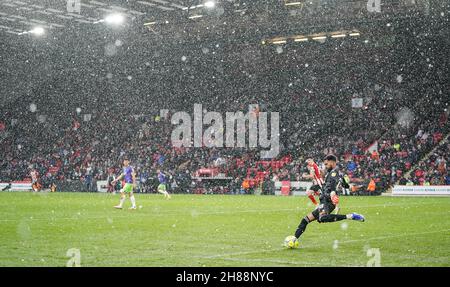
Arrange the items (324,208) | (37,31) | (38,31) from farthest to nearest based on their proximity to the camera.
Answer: (37,31)
(38,31)
(324,208)

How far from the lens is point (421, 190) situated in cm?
3828

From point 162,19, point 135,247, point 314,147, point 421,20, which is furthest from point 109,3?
point 135,247

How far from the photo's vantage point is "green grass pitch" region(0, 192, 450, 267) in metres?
11.2

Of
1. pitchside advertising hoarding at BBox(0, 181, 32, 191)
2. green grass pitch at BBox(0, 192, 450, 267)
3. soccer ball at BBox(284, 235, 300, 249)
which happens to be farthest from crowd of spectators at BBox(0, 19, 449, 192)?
soccer ball at BBox(284, 235, 300, 249)

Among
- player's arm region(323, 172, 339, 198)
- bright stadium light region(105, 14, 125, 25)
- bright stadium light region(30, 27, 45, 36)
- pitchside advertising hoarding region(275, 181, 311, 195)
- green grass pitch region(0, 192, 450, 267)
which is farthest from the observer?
bright stadium light region(30, 27, 45, 36)

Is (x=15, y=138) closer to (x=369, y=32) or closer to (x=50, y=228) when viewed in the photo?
(x=369, y=32)

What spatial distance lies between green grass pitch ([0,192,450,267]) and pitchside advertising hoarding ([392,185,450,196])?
1613 cm

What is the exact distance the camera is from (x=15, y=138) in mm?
60406

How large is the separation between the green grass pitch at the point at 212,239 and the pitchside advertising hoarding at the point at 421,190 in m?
16.1

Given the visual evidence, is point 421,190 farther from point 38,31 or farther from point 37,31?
point 37,31

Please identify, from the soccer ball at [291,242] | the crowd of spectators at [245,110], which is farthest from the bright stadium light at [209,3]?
the soccer ball at [291,242]

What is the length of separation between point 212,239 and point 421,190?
26858mm

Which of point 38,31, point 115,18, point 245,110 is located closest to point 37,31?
point 38,31

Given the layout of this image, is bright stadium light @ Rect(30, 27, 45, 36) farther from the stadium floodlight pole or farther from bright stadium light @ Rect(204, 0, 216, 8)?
bright stadium light @ Rect(204, 0, 216, 8)
